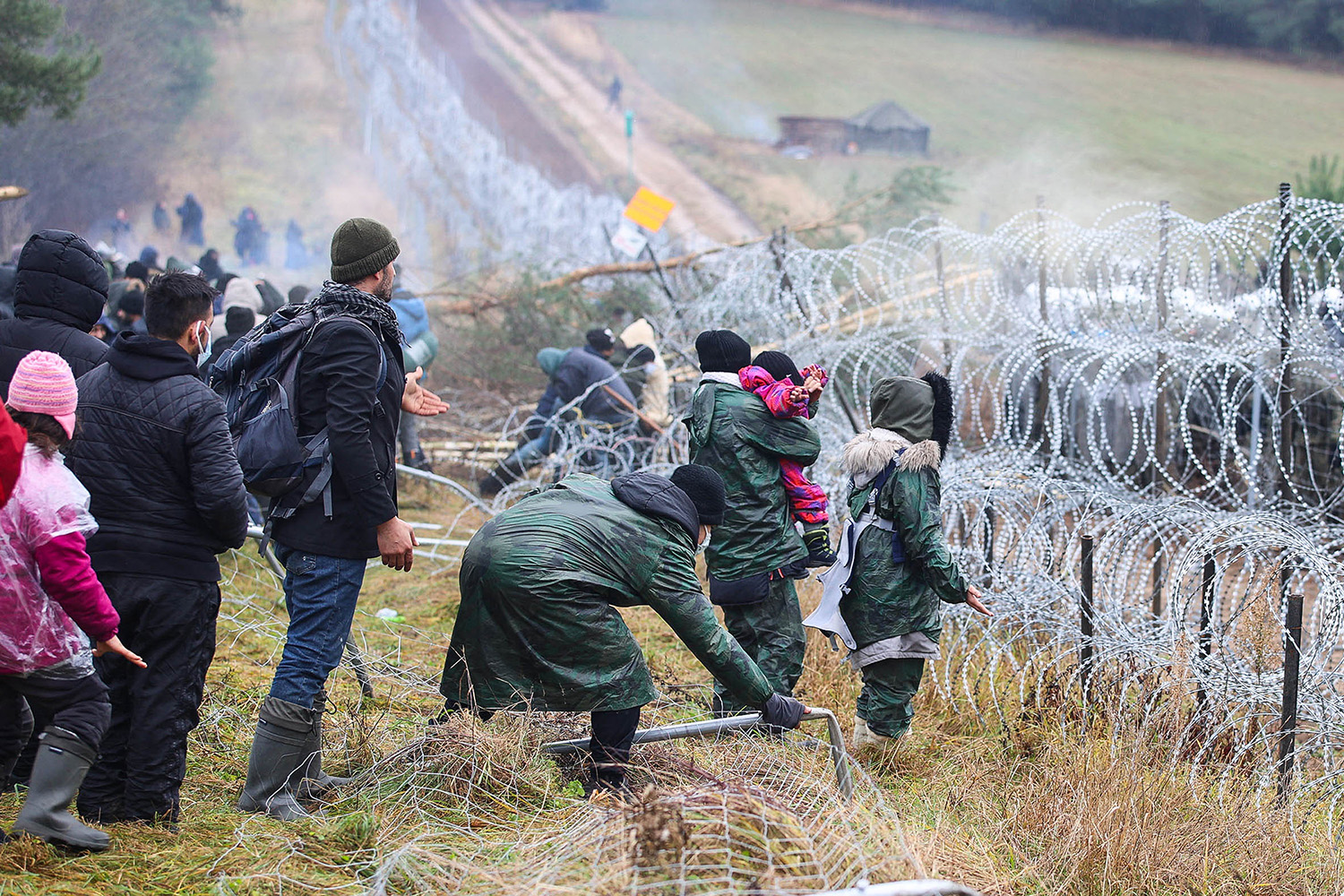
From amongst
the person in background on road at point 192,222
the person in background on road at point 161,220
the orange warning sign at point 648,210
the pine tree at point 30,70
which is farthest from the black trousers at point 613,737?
the person in background on road at point 161,220

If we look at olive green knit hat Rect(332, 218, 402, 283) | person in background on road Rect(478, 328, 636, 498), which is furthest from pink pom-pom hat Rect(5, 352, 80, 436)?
person in background on road Rect(478, 328, 636, 498)

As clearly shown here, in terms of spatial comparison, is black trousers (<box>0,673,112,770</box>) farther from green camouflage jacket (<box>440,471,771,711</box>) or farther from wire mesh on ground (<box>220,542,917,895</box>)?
green camouflage jacket (<box>440,471,771,711</box>)

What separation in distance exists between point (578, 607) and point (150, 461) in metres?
1.25

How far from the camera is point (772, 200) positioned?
32.1 m

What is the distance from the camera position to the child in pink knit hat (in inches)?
107

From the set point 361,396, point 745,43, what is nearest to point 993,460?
point 361,396

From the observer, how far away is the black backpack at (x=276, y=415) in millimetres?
3170

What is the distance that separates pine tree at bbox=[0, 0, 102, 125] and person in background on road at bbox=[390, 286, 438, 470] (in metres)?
5.67

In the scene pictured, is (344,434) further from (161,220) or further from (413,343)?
(161,220)

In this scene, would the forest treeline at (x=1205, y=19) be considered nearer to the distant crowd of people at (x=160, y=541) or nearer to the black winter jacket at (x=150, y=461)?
the distant crowd of people at (x=160, y=541)

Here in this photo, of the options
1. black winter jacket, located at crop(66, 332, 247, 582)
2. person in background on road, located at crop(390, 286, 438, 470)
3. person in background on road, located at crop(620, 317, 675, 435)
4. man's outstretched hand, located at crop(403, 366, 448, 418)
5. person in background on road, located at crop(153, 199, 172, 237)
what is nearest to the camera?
black winter jacket, located at crop(66, 332, 247, 582)

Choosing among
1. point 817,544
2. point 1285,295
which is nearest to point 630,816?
point 817,544

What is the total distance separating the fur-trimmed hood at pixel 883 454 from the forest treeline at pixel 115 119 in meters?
26.4

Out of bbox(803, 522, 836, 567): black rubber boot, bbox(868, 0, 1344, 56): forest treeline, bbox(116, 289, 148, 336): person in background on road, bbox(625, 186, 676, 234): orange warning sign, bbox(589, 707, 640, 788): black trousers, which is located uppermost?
bbox(868, 0, 1344, 56): forest treeline
